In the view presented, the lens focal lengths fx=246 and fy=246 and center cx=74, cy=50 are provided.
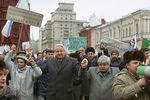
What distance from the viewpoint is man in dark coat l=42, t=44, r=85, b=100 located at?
16.6 ft

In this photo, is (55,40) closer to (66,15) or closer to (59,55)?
(66,15)

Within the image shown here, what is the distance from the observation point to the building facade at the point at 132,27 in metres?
44.2

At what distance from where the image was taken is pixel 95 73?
5004mm

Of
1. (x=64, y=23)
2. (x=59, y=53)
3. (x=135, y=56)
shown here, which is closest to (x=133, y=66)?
(x=135, y=56)

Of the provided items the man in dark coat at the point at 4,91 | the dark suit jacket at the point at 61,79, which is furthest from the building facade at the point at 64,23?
the man in dark coat at the point at 4,91

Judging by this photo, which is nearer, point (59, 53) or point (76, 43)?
point (59, 53)

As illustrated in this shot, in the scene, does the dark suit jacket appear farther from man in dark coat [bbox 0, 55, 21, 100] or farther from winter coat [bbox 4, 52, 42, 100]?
man in dark coat [bbox 0, 55, 21, 100]

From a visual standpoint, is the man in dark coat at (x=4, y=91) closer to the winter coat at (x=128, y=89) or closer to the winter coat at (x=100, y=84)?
the winter coat at (x=128, y=89)

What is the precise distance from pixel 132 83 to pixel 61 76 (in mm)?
2352

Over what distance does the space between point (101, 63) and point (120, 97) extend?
6.69 feet

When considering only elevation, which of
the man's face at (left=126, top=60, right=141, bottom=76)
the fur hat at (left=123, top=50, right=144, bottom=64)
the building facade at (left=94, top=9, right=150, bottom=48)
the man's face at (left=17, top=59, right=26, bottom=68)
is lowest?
the man's face at (left=17, top=59, right=26, bottom=68)

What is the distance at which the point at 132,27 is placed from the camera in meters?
48.3

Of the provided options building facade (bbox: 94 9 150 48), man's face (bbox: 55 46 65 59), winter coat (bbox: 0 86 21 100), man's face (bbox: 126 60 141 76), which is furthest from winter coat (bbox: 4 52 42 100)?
building facade (bbox: 94 9 150 48)

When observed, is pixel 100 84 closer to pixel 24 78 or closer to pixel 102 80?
pixel 102 80
